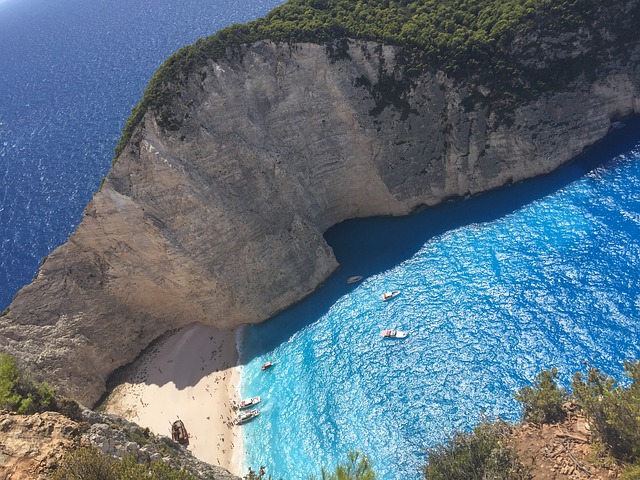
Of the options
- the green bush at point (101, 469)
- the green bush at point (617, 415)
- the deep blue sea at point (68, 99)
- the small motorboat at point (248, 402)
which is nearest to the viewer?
the green bush at point (101, 469)

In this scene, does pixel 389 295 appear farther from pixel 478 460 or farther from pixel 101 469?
pixel 101 469

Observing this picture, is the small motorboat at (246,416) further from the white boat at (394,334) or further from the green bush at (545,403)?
the green bush at (545,403)

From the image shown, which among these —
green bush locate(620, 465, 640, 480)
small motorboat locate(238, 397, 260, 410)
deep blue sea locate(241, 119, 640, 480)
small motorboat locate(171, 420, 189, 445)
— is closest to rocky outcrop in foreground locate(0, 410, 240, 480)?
small motorboat locate(171, 420, 189, 445)

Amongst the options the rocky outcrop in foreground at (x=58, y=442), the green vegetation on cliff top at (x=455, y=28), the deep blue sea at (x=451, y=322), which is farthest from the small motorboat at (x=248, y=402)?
the green vegetation on cliff top at (x=455, y=28)

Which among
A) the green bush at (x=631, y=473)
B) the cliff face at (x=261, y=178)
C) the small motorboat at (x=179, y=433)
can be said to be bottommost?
the small motorboat at (x=179, y=433)

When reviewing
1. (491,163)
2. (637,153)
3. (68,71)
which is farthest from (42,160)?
(637,153)

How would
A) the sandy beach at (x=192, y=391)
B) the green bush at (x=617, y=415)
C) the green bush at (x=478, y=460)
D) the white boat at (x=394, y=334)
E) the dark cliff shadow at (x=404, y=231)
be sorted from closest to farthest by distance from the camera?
the green bush at (x=617, y=415) → the green bush at (x=478, y=460) → the sandy beach at (x=192, y=391) → the white boat at (x=394, y=334) → the dark cliff shadow at (x=404, y=231)

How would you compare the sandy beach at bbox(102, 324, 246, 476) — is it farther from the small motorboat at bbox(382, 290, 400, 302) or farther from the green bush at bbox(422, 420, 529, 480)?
the green bush at bbox(422, 420, 529, 480)
